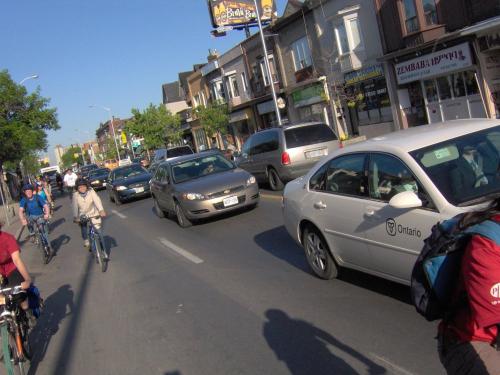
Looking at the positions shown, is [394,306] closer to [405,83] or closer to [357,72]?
[405,83]

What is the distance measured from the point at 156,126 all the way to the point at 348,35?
36151mm

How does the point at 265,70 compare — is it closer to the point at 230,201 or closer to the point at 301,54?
the point at 301,54

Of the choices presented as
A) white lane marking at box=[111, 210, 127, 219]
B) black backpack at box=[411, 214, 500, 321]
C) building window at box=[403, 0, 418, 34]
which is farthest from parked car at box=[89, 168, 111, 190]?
black backpack at box=[411, 214, 500, 321]

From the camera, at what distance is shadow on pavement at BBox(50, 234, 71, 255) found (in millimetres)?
14034

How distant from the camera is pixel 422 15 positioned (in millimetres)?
22453

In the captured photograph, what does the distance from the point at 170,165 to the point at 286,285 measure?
7.74 metres

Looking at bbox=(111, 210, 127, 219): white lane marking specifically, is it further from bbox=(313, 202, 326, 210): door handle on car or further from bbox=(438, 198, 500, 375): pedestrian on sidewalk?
bbox=(438, 198, 500, 375): pedestrian on sidewalk

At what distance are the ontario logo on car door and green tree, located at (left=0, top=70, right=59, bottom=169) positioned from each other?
33519mm

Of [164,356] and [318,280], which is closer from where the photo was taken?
[164,356]

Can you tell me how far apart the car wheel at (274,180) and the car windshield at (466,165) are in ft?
35.4

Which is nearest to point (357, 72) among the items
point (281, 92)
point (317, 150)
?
point (281, 92)

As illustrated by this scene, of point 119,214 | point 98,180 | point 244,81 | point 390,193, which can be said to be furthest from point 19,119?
point 390,193

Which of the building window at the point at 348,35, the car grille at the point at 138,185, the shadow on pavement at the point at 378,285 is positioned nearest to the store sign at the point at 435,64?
the building window at the point at 348,35

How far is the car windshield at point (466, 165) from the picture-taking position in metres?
4.36
